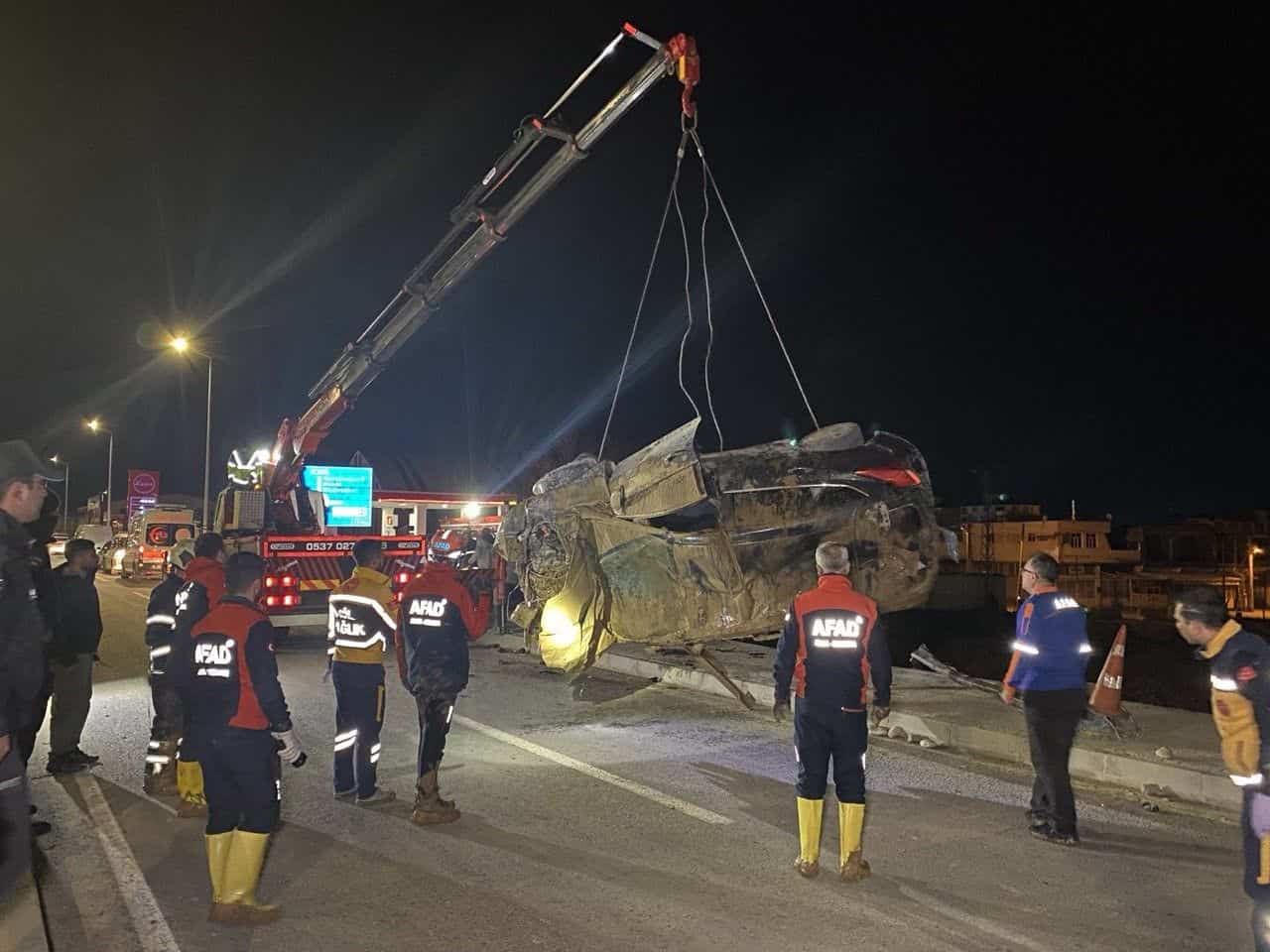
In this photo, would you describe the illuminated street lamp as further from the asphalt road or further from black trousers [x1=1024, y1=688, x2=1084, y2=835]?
black trousers [x1=1024, y1=688, x2=1084, y2=835]

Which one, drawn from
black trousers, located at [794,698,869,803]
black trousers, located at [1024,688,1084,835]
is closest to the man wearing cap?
black trousers, located at [794,698,869,803]

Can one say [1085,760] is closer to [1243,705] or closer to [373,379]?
[1243,705]

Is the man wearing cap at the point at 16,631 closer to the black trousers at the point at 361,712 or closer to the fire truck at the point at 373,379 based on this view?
the black trousers at the point at 361,712

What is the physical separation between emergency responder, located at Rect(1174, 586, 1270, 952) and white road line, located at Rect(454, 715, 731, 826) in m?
3.17

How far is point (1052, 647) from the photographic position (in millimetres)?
5871

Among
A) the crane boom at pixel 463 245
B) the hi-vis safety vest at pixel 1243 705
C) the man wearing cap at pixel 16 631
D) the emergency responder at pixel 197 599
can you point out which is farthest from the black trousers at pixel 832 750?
the crane boom at pixel 463 245

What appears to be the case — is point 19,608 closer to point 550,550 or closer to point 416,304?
point 550,550

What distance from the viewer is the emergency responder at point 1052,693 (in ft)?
18.9

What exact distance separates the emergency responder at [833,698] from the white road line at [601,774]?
110 centimetres

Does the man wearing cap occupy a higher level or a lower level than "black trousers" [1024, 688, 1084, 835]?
higher

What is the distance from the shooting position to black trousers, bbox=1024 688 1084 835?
5754 millimetres

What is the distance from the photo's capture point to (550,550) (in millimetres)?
8664

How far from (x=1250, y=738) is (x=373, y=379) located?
43.2 ft

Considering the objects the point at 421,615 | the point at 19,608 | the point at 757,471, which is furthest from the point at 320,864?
the point at 757,471
